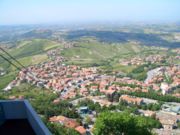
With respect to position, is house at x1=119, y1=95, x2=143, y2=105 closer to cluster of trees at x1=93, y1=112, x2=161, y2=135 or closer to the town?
the town

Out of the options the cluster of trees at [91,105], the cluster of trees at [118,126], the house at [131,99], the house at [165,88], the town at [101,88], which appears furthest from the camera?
the house at [165,88]

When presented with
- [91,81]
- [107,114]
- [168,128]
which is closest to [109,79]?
[91,81]

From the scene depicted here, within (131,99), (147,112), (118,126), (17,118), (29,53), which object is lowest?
(29,53)

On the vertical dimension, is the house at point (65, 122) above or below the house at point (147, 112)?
above

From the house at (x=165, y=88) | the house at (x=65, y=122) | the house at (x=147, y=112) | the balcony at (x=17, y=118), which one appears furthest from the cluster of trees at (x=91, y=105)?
the balcony at (x=17, y=118)

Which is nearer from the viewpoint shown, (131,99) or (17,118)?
(17,118)

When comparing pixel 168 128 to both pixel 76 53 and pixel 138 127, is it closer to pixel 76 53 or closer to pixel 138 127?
pixel 138 127

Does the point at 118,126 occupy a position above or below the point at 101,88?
above

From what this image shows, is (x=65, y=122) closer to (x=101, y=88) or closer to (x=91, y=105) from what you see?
(x=91, y=105)

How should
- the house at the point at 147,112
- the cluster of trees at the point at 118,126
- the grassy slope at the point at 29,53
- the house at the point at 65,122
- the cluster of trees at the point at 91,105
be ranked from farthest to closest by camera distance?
the grassy slope at the point at 29,53 < the cluster of trees at the point at 91,105 < the house at the point at 147,112 < the house at the point at 65,122 < the cluster of trees at the point at 118,126

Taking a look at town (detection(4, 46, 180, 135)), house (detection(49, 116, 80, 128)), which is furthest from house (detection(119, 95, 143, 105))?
house (detection(49, 116, 80, 128))

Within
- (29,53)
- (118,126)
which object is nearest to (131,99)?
(118,126)

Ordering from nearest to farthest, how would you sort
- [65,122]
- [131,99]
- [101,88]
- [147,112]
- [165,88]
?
[65,122]
[147,112]
[131,99]
[165,88]
[101,88]

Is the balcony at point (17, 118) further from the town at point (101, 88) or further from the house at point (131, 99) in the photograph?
the house at point (131, 99)
